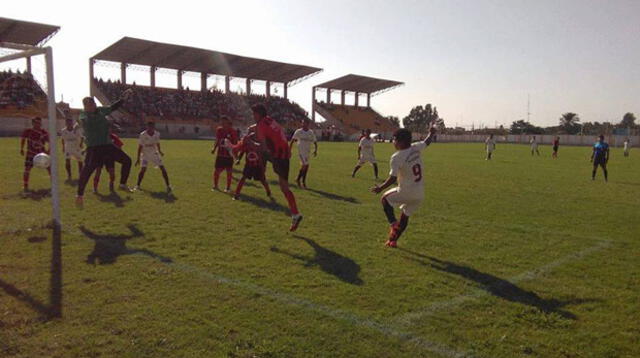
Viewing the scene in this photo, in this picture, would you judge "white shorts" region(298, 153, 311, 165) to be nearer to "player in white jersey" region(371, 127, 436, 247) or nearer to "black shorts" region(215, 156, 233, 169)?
"black shorts" region(215, 156, 233, 169)

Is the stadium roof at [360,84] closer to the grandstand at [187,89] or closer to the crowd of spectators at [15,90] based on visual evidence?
the grandstand at [187,89]

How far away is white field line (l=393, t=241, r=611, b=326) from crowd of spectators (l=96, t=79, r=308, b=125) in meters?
46.6

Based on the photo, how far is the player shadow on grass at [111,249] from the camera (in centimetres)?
582

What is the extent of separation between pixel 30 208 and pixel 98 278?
5212mm

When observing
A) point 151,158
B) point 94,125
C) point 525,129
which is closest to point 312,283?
point 94,125

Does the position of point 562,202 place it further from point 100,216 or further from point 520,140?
point 520,140

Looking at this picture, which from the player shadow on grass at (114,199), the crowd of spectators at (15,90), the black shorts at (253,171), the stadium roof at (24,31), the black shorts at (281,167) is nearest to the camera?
the black shorts at (281,167)

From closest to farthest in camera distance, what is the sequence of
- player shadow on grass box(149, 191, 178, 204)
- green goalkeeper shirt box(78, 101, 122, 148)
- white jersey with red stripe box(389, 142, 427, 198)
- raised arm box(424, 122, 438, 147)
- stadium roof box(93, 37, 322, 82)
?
white jersey with red stripe box(389, 142, 427, 198)
raised arm box(424, 122, 438, 147)
green goalkeeper shirt box(78, 101, 122, 148)
player shadow on grass box(149, 191, 178, 204)
stadium roof box(93, 37, 322, 82)

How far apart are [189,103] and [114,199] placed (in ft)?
171

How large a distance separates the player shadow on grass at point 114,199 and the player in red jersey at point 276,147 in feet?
13.2

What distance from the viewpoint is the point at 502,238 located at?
25.1 feet

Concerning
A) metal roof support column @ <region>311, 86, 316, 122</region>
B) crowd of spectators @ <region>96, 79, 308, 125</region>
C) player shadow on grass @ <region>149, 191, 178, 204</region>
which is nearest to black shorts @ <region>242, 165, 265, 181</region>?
player shadow on grass @ <region>149, 191, 178, 204</region>

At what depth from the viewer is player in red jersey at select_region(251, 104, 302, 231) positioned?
297 inches

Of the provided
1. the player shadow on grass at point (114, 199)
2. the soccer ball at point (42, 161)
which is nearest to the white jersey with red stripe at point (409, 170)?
the soccer ball at point (42, 161)
